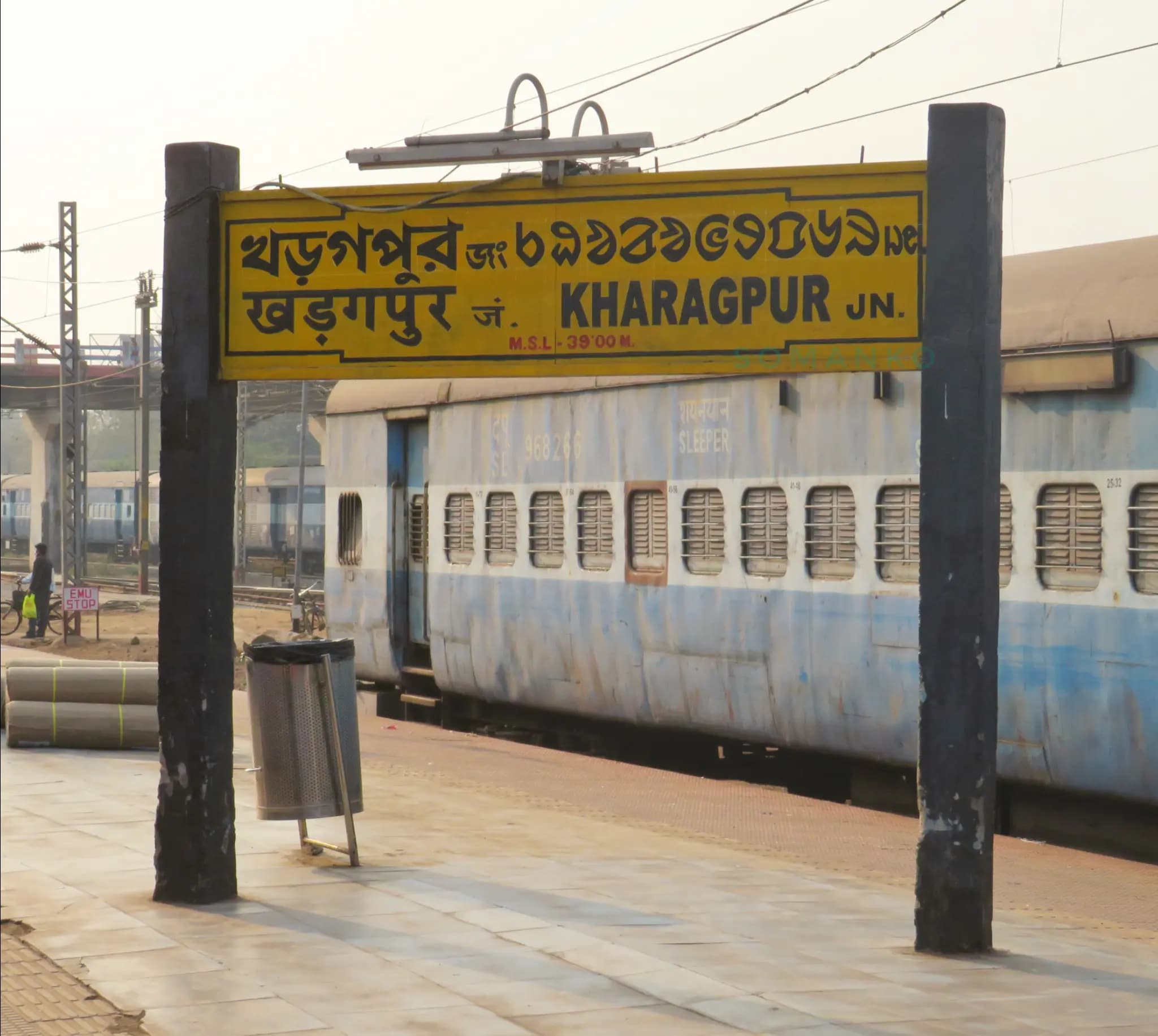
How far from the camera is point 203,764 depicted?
884cm

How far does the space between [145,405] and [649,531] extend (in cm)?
2986

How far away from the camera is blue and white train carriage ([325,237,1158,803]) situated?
10.7m

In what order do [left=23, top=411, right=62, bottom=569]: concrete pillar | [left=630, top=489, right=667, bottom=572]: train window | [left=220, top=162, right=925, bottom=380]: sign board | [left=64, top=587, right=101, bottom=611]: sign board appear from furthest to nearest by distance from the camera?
[left=23, top=411, right=62, bottom=569]: concrete pillar → [left=64, top=587, right=101, bottom=611]: sign board → [left=630, top=489, right=667, bottom=572]: train window → [left=220, top=162, right=925, bottom=380]: sign board

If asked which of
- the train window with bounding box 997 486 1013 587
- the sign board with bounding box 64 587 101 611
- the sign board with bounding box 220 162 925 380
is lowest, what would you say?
the sign board with bounding box 64 587 101 611

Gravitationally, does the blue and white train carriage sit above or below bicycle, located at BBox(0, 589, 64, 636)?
above

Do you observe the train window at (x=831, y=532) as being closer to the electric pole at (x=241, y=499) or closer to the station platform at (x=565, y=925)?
the station platform at (x=565, y=925)

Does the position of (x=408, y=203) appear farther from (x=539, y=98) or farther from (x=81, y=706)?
(x=81, y=706)

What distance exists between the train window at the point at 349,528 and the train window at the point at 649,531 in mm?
5430

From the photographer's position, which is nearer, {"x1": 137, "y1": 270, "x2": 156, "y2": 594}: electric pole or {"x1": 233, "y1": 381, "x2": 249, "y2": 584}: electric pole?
{"x1": 137, "y1": 270, "x2": 156, "y2": 594}: electric pole

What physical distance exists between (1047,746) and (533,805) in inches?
149

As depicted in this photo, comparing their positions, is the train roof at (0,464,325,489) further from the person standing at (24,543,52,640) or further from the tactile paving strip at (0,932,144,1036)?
the tactile paving strip at (0,932,144,1036)

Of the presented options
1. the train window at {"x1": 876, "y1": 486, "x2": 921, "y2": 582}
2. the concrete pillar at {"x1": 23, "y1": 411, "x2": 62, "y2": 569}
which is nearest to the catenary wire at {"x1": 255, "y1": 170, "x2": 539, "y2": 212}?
the train window at {"x1": 876, "y1": 486, "x2": 921, "y2": 582}

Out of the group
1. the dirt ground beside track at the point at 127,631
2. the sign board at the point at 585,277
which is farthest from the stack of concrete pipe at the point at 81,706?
the dirt ground beside track at the point at 127,631

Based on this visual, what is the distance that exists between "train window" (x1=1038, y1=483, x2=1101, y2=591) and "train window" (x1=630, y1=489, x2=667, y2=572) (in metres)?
4.15
